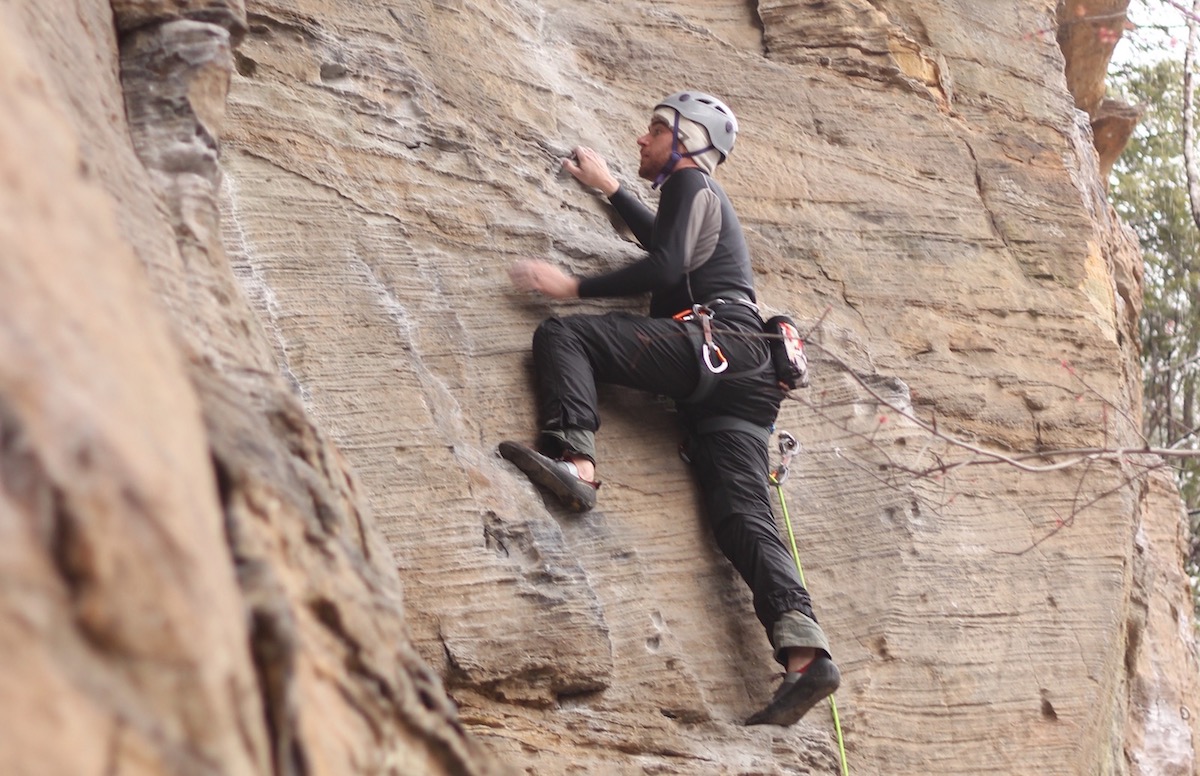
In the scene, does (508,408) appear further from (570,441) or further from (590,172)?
(590,172)

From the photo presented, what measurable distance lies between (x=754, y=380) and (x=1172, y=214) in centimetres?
1060

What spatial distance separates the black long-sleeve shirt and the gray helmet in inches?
10.2

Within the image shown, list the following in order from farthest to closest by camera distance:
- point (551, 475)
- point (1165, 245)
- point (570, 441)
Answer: point (1165, 245) < point (570, 441) < point (551, 475)

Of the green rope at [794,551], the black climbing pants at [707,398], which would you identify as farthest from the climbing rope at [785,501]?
the black climbing pants at [707,398]

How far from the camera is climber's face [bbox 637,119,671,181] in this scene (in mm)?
6605

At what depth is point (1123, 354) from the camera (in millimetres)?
8711

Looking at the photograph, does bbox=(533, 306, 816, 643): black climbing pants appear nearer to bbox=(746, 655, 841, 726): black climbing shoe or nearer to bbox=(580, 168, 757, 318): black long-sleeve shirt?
bbox=(580, 168, 757, 318): black long-sleeve shirt

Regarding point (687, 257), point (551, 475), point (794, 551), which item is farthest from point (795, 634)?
point (687, 257)

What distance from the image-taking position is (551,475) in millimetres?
5805

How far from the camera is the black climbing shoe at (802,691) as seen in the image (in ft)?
18.2

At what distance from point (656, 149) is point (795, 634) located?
2504 millimetres

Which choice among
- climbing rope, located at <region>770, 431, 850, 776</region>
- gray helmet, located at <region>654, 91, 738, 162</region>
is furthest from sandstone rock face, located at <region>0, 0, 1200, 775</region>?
gray helmet, located at <region>654, 91, 738, 162</region>

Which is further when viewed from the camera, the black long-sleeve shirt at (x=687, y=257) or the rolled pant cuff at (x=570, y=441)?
the black long-sleeve shirt at (x=687, y=257)

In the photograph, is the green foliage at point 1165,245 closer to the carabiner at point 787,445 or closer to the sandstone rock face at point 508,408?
the sandstone rock face at point 508,408
